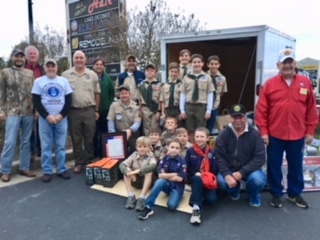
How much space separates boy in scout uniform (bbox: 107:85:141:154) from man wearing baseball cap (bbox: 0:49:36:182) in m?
1.19

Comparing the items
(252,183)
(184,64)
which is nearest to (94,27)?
(184,64)

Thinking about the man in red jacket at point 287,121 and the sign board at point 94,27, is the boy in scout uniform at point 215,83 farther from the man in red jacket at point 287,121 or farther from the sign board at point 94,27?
the sign board at point 94,27

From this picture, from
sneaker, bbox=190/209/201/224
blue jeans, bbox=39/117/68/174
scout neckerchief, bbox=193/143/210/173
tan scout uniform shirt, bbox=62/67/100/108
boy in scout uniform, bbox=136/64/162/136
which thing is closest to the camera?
sneaker, bbox=190/209/201/224

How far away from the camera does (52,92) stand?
431cm

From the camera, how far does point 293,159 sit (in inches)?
139

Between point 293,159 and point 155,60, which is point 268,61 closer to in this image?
point 293,159

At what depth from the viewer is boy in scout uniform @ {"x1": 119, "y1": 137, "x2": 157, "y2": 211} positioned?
12.1ft

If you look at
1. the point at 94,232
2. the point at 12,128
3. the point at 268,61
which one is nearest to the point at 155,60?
the point at 268,61

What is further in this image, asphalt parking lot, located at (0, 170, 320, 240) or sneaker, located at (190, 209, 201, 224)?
sneaker, located at (190, 209, 201, 224)

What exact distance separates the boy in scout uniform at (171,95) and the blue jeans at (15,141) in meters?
1.99

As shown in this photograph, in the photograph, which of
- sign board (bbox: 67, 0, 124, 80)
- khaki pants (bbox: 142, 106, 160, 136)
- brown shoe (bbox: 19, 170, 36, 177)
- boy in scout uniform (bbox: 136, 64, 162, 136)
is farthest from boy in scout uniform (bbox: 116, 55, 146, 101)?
sign board (bbox: 67, 0, 124, 80)

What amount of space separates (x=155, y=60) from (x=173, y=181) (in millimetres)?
6050

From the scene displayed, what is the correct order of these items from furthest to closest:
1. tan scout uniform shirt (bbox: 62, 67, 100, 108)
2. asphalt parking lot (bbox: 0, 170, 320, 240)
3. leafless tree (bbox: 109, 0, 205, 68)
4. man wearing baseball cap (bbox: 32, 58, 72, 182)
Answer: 1. leafless tree (bbox: 109, 0, 205, 68)
2. tan scout uniform shirt (bbox: 62, 67, 100, 108)
3. man wearing baseball cap (bbox: 32, 58, 72, 182)
4. asphalt parking lot (bbox: 0, 170, 320, 240)

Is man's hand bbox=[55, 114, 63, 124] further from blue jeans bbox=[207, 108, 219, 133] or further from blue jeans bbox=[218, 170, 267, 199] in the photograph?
blue jeans bbox=[218, 170, 267, 199]
